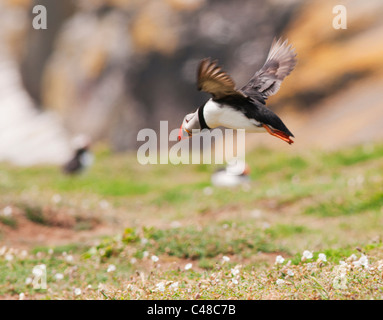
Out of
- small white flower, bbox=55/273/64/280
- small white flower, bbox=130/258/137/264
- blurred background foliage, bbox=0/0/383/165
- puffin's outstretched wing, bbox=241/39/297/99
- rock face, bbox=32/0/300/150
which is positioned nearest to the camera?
puffin's outstretched wing, bbox=241/39/297/99

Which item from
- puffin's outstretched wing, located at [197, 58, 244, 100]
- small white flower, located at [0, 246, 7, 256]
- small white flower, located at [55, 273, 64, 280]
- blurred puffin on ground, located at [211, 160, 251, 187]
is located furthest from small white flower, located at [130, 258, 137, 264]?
blurred puffin on ground, located at [211, 160, 251, 187]

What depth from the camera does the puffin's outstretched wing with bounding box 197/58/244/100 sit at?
4.67m

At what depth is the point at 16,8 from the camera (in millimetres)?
33250

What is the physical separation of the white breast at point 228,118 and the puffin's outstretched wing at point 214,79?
0.13m

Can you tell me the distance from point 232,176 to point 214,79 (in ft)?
32.5

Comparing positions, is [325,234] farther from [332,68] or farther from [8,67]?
[8,67]

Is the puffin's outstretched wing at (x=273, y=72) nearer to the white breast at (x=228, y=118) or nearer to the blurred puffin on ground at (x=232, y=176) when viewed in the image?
the white breast at (x=228, y=118)

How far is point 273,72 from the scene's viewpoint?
18.9ft

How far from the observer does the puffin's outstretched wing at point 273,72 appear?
5543 millimetres

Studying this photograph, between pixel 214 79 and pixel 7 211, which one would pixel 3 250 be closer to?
pixel 7 211

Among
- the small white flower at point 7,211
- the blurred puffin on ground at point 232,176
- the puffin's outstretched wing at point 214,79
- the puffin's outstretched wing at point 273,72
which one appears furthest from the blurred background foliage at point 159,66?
the puffin's outstretched wing at point 214,79

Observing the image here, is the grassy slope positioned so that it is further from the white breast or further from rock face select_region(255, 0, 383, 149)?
rock face select_region(255, 0, 383, 149)

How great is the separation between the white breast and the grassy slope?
4.69 ft
